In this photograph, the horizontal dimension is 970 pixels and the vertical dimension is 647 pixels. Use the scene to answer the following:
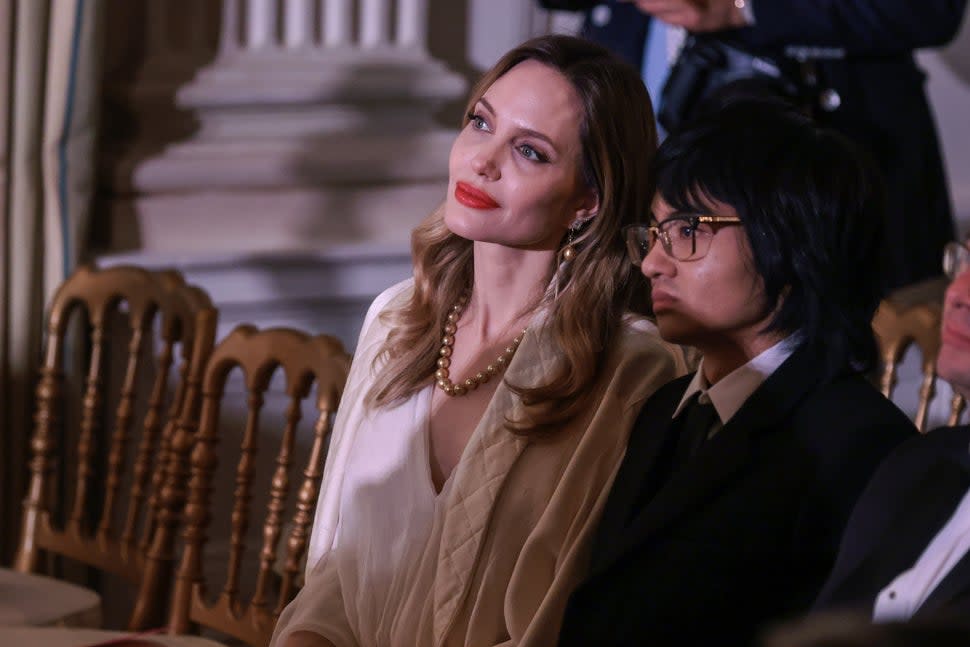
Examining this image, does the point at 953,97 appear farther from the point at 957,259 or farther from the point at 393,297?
the point at 957,259

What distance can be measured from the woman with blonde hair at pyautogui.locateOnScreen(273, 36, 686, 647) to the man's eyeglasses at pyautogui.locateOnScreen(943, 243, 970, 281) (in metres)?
0.55

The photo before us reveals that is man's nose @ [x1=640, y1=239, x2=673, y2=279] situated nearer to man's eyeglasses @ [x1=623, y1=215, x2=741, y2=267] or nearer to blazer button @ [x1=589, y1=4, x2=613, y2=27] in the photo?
man's eyeglasses @ [x1=623, y1=215, x2=741, y2=267]

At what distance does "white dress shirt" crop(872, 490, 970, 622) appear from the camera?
1.01 m

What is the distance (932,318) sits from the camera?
2299 millimetres

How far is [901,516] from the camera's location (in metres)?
1.08

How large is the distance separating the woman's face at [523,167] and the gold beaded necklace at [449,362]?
139 mm

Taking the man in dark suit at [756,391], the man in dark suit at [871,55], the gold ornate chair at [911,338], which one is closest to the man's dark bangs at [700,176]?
the man in dark suit at [756,391]

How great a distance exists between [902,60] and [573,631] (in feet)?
5.71

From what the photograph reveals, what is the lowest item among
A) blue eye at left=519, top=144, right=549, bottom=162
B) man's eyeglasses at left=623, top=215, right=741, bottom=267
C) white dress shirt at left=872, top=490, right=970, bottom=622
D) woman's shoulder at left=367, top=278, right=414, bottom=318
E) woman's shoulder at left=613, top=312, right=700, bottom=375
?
woman's shoulder at left=367, top=278, right=414, bottom=318

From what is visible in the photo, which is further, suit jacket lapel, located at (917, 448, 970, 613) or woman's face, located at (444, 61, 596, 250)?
woman's face, located at (444, 61, 596, 250)

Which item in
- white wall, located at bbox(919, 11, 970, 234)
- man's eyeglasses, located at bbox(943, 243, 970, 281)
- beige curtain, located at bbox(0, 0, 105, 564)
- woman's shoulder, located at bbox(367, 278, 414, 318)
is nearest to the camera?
man's eyeglasses, located at bbox(943, 243, 970, 281)

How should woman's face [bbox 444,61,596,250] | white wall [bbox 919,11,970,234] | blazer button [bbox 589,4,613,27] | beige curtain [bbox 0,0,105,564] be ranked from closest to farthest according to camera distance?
woman's face [bbox 444,61,596,250]
blazer button [bbox 589,4,613,27]
beige curtain [bbox 0,0,105,564]
white wall [bbox 919,11,970,234]

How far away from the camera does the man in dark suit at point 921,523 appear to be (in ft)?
3.33

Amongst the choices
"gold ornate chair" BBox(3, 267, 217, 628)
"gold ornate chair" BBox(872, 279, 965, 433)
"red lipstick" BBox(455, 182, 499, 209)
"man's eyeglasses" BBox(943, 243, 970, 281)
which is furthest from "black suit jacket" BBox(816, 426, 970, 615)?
"gold ornate chair" BBox(3, 267, 217, 628)
